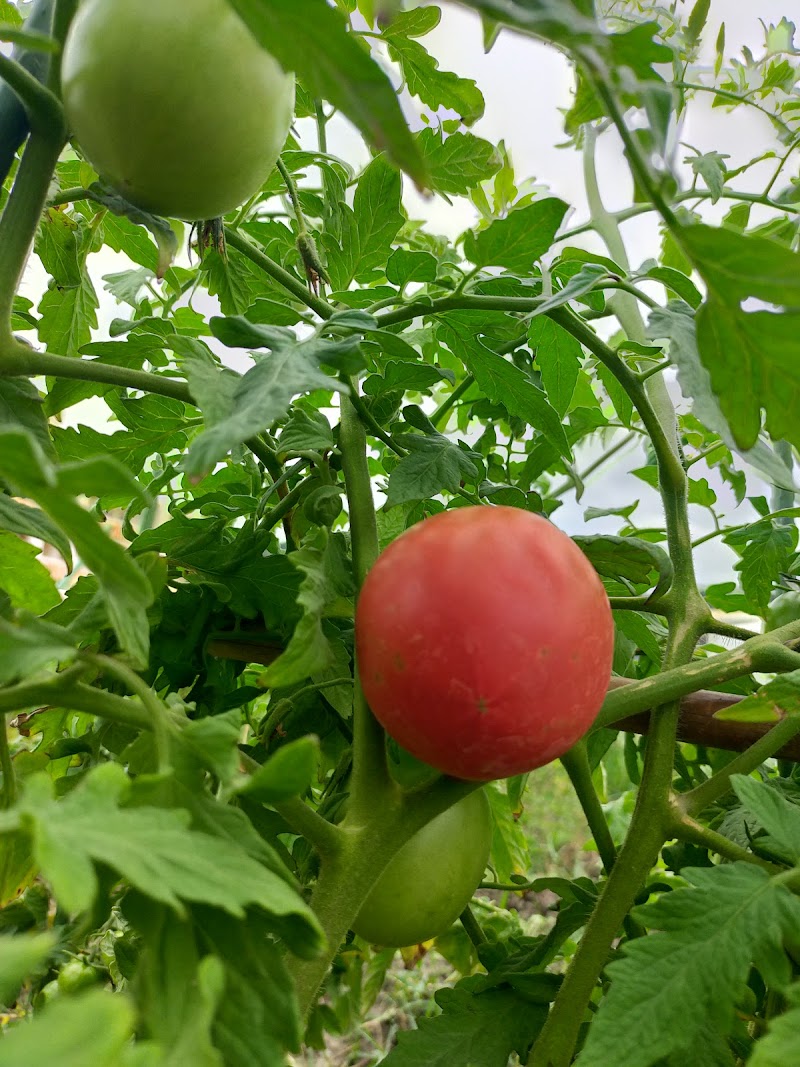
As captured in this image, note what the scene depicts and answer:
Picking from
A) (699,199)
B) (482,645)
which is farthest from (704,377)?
(699,199)

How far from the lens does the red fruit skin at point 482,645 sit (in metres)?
0.36

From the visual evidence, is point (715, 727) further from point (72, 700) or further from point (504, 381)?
point (72, 700)

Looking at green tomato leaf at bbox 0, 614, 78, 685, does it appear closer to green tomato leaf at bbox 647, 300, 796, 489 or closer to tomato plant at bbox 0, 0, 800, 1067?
tomato plant at bbox 0, 0, 800, 1067

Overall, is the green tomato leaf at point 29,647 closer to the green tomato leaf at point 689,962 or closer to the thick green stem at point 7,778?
the thick green stem at point 7,778

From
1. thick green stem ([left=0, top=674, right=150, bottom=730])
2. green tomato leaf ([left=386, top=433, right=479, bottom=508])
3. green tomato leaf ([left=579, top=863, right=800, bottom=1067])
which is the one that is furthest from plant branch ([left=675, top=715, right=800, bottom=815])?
thick green stem ([left=0, top=674, right=150, bottom=730])

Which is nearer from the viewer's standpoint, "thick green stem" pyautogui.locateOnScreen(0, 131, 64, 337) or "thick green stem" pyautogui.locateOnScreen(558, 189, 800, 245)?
"thick green stem" pyautogui.locateOnScreen(0, 131, 64, 337)

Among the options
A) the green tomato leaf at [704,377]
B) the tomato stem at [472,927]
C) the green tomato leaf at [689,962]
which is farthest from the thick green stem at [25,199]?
the tomato stem at [472,927]

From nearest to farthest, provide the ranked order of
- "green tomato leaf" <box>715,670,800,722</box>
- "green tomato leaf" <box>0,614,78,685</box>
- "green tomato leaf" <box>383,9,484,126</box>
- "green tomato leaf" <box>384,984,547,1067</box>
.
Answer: "green tomato leaf" <box>0,614,78,685</box>
"green tomato leaf" <box>715,670,800,722</box>
"green tomato leaf" <box>384,984,547,1067</box>
"green tomato leaf" <box>383,9,484,126</box>

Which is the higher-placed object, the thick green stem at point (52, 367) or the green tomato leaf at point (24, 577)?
the thick green stem at point (52, 367)

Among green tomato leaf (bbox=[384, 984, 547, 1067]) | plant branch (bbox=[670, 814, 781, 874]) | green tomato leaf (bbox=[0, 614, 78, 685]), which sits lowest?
green tomato leaf (bbox=[384, 984, 547, 1067])

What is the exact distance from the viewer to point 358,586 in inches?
18.1

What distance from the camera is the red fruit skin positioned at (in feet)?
1.19

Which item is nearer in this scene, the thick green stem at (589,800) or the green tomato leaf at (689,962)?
the green tomato leaf at (689,962)

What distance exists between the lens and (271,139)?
425mm
